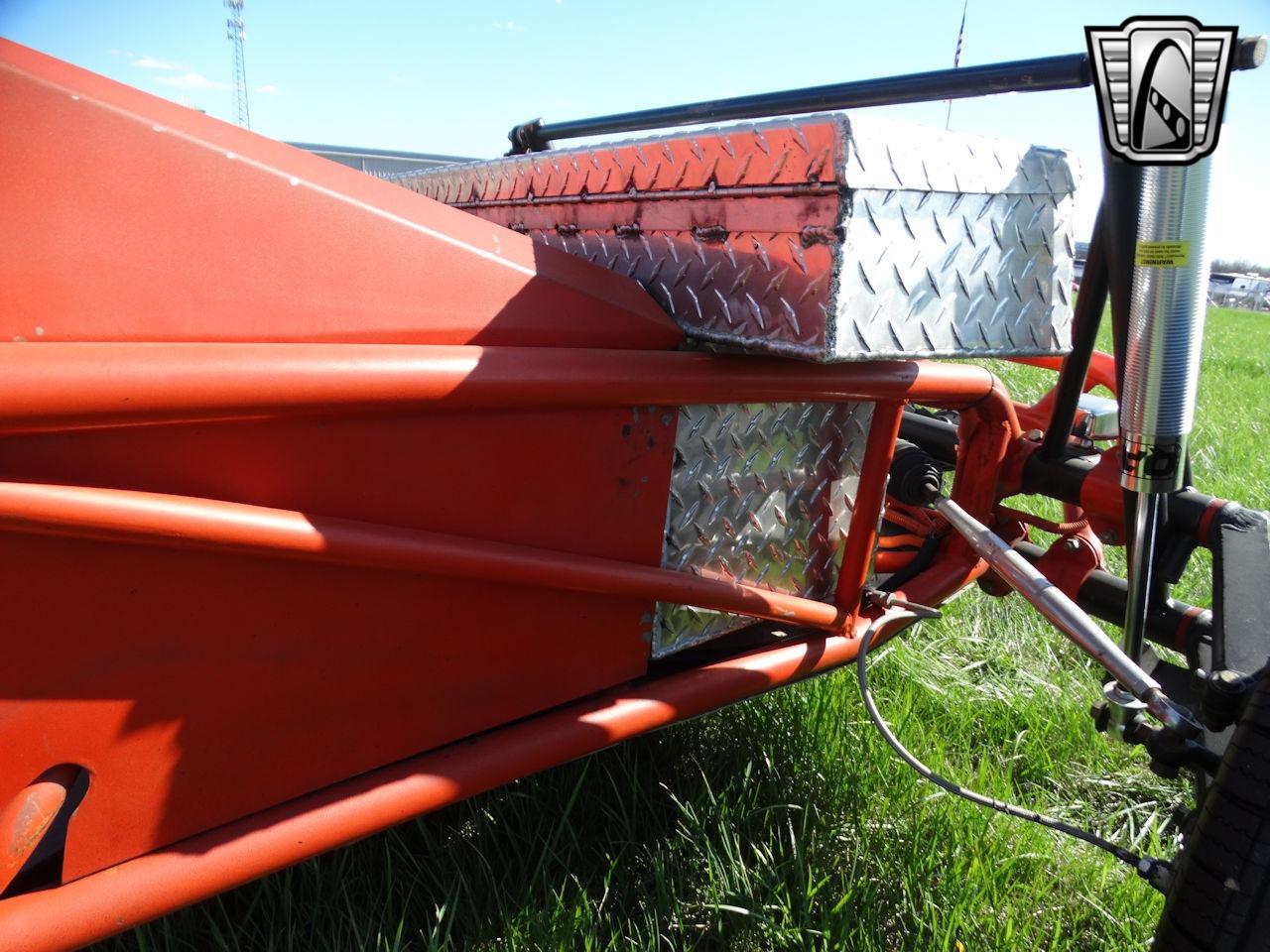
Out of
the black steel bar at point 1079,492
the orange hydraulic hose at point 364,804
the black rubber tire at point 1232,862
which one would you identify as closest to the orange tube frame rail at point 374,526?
the orange hydraulic hose at point 364,804

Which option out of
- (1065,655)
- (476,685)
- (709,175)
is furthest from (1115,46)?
(1065,655)

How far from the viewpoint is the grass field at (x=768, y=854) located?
5.85 ft

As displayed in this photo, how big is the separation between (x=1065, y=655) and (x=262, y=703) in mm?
2737

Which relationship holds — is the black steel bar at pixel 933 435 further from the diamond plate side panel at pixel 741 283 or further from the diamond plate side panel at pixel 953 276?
the diamond plate side panel at pixel 741 283

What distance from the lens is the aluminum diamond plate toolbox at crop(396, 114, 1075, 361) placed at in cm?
135

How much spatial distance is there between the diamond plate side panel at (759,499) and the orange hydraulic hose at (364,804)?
111 millimetres

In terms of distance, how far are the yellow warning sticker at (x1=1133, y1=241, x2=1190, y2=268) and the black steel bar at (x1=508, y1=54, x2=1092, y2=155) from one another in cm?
37

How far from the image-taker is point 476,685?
148 centimetres

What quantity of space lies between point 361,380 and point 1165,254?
130 cm

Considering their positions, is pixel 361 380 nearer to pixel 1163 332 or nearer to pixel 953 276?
pixel 953 276

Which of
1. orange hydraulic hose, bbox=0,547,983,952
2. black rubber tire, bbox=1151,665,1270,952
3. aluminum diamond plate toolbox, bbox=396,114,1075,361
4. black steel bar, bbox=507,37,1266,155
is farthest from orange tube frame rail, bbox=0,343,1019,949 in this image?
black rubber tire, bbox=1151,665,1270,952

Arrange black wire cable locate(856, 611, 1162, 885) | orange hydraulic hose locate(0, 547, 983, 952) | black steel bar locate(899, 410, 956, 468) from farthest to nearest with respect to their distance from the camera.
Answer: black steel bar locate(899, 410, 956, 468) < black wire cable locate(856, 611, 1162, 885) < orange hydraulic hose locate(0, 547, 983, 952)

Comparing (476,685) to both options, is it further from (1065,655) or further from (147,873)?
(1065,655)

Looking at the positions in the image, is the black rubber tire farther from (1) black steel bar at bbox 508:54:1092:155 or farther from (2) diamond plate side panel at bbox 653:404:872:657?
(1) black steel bar at bbox 508:54:1092:155
